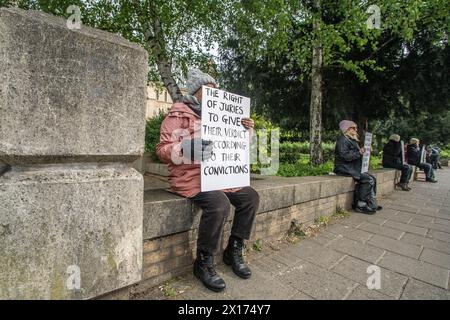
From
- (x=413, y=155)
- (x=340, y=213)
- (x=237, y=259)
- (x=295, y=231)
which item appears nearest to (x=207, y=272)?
(x=237, y=259)

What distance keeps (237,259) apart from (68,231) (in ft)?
5.00

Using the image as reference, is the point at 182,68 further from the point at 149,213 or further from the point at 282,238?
the point at 149,213

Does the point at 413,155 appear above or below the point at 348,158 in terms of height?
above

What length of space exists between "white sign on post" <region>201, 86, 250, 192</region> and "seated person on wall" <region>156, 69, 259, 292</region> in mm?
81

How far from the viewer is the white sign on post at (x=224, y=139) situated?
8.00ft

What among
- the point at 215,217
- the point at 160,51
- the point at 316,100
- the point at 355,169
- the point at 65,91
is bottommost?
the point at 215,217

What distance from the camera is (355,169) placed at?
5.62 meters

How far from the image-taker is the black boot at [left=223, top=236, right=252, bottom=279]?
8.31ft

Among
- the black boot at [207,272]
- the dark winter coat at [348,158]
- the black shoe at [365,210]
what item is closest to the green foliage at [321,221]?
the black shoe at [365,210]

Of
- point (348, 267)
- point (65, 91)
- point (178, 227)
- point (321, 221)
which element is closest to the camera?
point (65, 91)

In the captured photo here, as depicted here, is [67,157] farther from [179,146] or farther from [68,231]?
[179,146]

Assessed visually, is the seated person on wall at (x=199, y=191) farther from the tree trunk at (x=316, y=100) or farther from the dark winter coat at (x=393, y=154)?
the dark winter coat at (x=393, y=154)

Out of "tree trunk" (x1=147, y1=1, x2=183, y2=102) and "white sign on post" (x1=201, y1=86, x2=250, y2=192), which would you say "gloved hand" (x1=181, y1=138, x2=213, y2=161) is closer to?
"white sign on post" (x1=201, y1=86, x2=250, y2=192)
